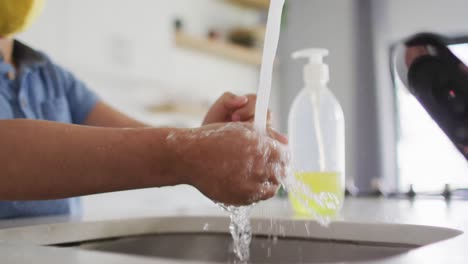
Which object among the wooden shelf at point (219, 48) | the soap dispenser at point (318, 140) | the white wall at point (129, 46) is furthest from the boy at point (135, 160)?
the wooden shelf at point (219, 48)

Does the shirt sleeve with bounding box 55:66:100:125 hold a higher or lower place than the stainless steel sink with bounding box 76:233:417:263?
higher

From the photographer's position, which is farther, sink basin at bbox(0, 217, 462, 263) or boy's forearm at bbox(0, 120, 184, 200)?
sink basin at bbox(0, 217, 462, 263)

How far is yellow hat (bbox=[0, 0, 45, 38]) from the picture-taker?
0.70 m

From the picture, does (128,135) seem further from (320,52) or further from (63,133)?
(320,52)

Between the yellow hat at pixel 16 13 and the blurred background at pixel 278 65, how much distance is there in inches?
53.0

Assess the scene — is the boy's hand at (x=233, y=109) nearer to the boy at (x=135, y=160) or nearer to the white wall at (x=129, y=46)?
the boy at (x=135, y=160)

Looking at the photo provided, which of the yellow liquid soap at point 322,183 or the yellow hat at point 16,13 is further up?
the yellow hat at point 16,13

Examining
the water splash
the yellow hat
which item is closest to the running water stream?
the water splash

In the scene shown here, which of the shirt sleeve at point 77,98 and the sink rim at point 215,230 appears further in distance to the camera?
the shirt sleeve at point 77,98

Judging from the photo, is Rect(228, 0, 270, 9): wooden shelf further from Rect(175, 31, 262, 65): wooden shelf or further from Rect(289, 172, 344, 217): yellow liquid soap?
Rect(289, 172, 344, 217): yellow liquid soap

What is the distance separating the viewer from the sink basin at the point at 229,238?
60 cm

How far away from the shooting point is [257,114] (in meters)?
0.52

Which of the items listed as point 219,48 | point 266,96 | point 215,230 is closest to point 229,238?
point 215,230

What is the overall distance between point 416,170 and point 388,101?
0.41 meters
